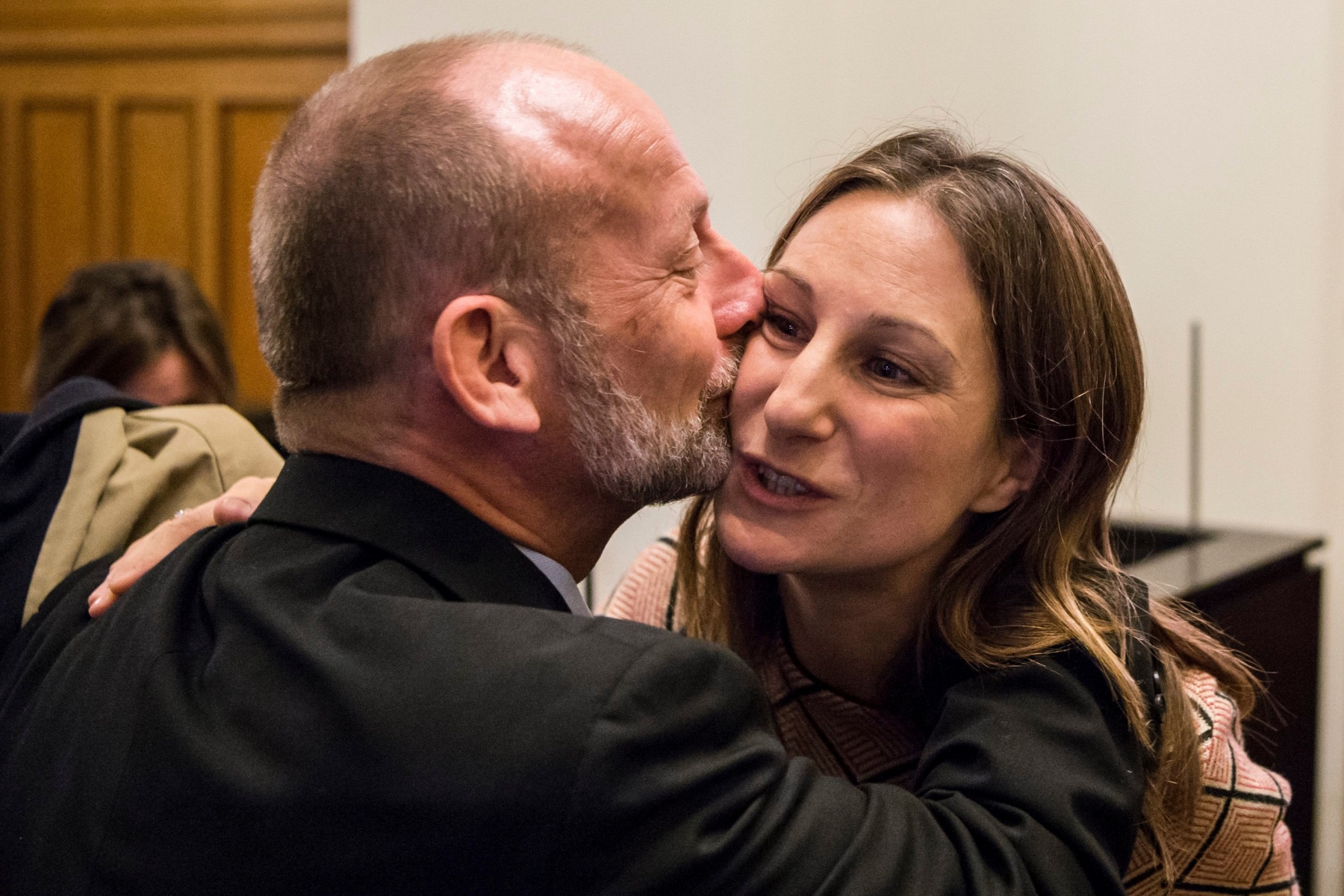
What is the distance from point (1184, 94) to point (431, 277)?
2.67 metres

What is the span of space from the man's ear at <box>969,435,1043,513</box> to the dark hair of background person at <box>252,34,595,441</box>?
489mm

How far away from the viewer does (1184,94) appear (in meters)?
3.19

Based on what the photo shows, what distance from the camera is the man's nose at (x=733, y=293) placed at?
4.24 ft

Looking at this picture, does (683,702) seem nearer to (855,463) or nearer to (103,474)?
(855,463)

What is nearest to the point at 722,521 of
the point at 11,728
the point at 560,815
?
the point at 560,815

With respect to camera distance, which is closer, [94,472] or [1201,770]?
[1201,770]

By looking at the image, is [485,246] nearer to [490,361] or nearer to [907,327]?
[490,361]

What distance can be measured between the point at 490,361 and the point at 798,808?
17.6 inches

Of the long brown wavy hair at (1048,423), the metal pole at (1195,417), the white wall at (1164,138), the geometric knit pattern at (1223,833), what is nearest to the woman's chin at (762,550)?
the long brown wavy hair at (1048,423)

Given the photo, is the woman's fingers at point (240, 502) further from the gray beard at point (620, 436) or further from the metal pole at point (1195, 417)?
the metal pole at point (1195, 417)

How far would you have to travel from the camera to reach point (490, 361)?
109 centimetres

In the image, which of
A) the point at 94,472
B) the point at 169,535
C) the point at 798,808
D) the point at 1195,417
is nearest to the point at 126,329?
the point at 94,472

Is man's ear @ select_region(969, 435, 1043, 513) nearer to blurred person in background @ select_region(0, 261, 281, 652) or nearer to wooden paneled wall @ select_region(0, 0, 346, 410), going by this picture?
blurred person in background @ select_region(0, 261, 281, 652)

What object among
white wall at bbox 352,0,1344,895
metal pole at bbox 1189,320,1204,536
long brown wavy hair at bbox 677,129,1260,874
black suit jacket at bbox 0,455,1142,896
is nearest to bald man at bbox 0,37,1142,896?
black suit jacket at bbox 0,455,1142,896
